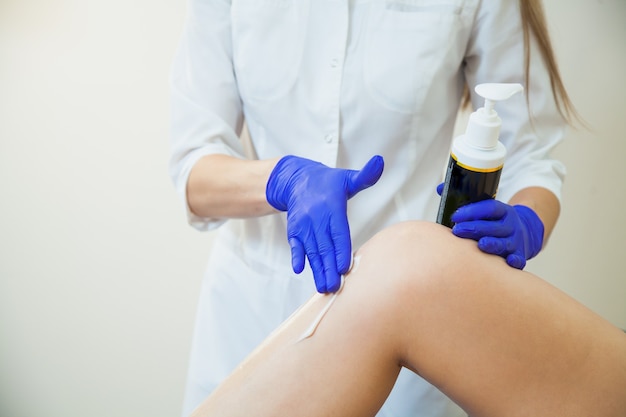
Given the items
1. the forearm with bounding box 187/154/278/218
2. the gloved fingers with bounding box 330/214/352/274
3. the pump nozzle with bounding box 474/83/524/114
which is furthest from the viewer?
the forearm with bounding box 187/154/278/218

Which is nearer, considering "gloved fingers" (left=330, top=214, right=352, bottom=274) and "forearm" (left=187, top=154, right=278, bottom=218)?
"gloved fingers" (left=330, top=214, right=352, bottom=274)

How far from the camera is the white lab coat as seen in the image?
790mm

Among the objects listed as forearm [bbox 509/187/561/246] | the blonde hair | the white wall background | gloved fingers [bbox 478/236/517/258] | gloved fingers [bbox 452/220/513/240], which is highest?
the blonde hair

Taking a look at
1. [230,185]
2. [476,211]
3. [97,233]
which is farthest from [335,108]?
[97,233]

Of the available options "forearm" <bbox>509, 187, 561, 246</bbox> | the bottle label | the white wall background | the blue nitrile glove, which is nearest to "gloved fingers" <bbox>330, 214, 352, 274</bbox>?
the blue nitrile glove

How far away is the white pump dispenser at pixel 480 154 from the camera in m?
0.53

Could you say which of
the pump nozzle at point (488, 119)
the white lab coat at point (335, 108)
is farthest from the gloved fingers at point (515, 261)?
the white lab coat at point (335, 108)

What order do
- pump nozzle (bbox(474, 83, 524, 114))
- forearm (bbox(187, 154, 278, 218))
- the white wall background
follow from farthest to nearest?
1. the white wall background
2. forearm (bbox(187, 154, 278, 218))
3. pump nozzle (bbox(474, 83, 524, 114))

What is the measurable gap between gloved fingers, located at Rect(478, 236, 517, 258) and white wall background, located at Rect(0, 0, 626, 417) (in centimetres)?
88

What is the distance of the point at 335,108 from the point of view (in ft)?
2.64

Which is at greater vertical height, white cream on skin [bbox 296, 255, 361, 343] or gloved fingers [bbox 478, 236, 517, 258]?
gloved fingers [bbox 478, 236, 517, 258]

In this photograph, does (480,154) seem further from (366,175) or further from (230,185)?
(230,185)

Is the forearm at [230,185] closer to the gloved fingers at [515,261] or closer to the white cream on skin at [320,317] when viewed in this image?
the white cream on skin at [320,317]

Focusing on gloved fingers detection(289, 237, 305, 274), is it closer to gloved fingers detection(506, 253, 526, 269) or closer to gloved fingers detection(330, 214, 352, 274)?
gloved fingers detection(330, 214, 352, 274)
